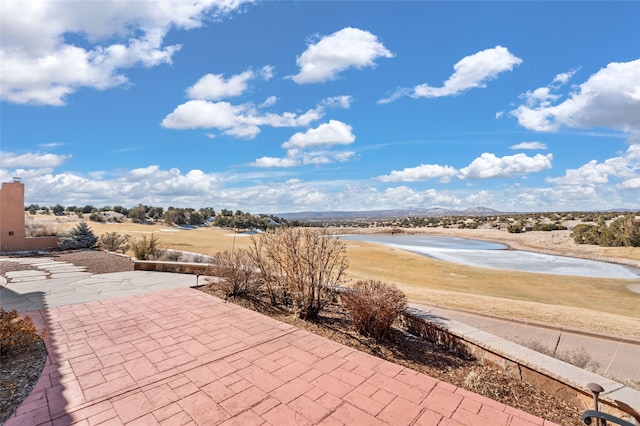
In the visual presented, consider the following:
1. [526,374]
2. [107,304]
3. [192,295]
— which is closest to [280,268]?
[192,295]

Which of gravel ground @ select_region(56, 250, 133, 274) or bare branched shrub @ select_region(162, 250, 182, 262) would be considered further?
bare branched shrub @ select_region(162, 250, 182, 262)

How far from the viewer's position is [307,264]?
6.39 m

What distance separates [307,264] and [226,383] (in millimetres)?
2825

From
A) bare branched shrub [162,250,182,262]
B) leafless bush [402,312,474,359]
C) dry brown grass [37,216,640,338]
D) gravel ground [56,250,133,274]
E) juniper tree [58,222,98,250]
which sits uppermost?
juniper tree [58,222,98,250]

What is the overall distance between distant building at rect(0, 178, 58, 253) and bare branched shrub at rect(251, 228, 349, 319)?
14495 mm

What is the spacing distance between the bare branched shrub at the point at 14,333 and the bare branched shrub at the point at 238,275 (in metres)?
3.31

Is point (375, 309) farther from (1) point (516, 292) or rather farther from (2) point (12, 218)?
(2) point (12, 218)

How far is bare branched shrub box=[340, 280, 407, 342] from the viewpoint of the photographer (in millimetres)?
5262

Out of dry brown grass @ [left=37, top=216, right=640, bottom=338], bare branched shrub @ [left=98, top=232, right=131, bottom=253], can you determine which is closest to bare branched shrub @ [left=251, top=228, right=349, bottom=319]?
dry brown grass @ [left=37, top=216, right=640, bottom=338]

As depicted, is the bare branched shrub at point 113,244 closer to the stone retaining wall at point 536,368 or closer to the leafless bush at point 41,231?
the leafless bush at point 41,231

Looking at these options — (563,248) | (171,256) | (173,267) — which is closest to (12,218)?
(171,256)

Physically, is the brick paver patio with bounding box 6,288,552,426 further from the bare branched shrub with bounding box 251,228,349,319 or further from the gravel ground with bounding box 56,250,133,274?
the gravel ground with bounding box 56,250,133,274

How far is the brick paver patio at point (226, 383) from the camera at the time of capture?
3.28 meters

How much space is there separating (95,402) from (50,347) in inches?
78.7
